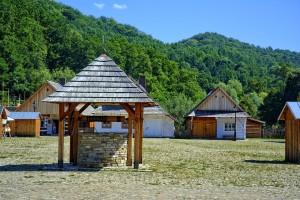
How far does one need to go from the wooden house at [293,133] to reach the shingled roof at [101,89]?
25.2 feet

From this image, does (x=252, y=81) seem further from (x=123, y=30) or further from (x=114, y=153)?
(x=114, y=153)

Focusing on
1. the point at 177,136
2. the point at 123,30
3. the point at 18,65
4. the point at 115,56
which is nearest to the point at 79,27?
the point at 123,30

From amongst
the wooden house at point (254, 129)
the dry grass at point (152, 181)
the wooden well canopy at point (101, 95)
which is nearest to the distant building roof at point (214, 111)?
the wooden house at point (254, 129)

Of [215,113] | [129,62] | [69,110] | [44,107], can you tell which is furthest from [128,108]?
[129,62]

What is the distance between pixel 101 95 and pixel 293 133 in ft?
31.6

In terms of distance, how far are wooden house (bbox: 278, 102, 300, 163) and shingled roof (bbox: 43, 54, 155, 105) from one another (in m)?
7.67

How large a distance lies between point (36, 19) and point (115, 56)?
61.0 ft

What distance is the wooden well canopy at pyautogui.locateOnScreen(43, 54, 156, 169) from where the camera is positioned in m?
16.7

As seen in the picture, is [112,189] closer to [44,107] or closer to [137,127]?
[137,127]

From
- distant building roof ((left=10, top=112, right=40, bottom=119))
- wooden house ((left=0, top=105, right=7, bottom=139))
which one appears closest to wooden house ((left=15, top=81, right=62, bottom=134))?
distant building roof ((left=10, top=112, right=40, bottom=119))

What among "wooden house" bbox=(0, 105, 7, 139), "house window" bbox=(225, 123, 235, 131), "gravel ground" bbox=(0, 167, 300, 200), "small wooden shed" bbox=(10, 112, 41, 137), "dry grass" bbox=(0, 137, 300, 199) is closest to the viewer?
"gravel ground" bbox=(0, 167, 300, 200)

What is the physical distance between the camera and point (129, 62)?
101875mm

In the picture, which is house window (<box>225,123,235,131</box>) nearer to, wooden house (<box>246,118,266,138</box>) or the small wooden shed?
wooden house (<box>246,118,266,138</box>)

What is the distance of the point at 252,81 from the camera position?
118000 mm
